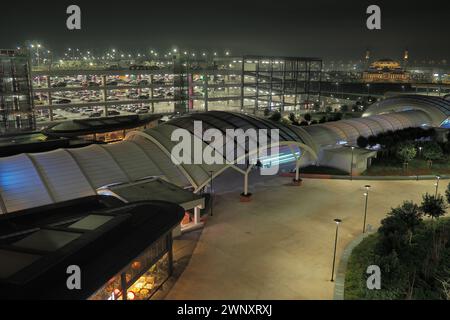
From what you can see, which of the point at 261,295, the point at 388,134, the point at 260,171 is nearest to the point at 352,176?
the point at 260,171

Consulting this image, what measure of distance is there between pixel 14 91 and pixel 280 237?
35.5 meters

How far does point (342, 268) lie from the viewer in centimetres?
1798

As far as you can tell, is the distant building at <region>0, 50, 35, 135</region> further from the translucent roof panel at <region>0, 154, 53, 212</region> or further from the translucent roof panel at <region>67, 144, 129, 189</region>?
the translucent roof panel at <region>0, 154, 53, 212</region>

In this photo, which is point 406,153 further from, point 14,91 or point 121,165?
point 14,91

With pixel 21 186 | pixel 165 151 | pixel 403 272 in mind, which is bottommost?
pixel 403 272

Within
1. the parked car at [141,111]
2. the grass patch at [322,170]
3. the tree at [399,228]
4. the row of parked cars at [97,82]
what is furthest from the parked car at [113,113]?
the tree at [399,228]

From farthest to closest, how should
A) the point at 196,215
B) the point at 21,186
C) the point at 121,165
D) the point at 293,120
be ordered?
the point at 293,120 < the point at 121,165 < the point at 196,215 < the point at 21,186

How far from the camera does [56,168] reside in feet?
71.4

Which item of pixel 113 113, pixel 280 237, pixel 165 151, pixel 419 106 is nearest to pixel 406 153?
pixel 280 237

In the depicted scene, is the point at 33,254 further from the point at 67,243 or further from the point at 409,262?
the point at 409,262

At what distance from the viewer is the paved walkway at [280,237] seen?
1639 centimetres

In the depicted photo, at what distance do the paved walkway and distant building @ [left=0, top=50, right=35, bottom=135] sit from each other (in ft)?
92.9

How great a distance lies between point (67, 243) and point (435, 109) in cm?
5107

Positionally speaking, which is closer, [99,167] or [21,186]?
[21,186]
